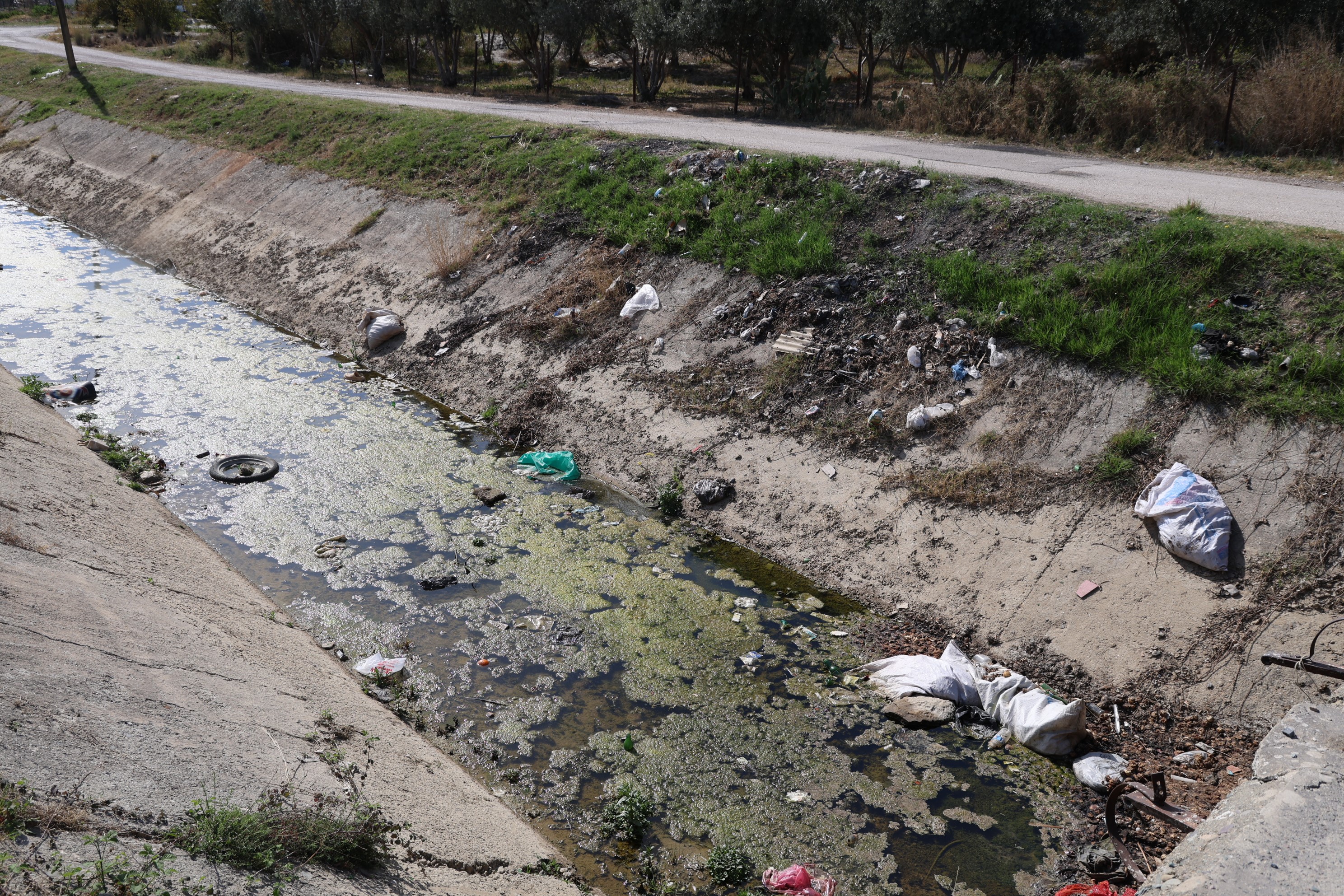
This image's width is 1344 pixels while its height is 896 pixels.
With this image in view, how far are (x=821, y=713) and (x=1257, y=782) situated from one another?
2484 mm

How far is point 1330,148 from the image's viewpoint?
40.3 ft

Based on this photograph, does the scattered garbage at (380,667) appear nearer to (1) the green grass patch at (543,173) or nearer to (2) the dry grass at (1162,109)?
(1) the green grass patch at (543,173)

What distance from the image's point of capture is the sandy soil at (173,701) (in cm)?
366

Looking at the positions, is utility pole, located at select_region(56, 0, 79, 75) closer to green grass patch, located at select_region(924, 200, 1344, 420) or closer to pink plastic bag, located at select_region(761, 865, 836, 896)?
green grass patch, located at select_region(924, 200, 1344, 420)

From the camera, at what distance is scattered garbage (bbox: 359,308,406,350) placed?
40.0 ft

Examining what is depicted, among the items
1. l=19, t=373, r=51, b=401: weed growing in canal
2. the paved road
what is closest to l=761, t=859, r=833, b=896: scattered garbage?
the paved road

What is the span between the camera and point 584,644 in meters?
6.53

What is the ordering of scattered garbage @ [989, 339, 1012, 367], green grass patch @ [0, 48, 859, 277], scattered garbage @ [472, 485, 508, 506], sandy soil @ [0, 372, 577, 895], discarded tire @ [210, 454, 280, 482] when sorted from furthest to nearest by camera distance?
green grass patch @ [0, 48, 859, 277], discarded tire @ [210, 454, 280, 482], scattered garbage @ [472, 485, 508, 506], scattered garbage @ [989, 339, 1012, 367], sandy soil @ [0, 372, 577, 895]

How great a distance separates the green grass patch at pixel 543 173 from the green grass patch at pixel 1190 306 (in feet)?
7.84

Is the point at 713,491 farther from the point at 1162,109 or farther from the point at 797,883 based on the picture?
the point at 1162,109

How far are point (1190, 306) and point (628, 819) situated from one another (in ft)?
21.2

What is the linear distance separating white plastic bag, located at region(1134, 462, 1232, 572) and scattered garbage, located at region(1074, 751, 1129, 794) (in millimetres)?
1643

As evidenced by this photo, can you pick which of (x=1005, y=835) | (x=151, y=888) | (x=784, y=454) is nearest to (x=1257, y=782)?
(x=1005, y=835)

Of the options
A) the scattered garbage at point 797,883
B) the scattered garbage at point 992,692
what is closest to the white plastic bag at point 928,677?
the scattered garbage at point 992,692
